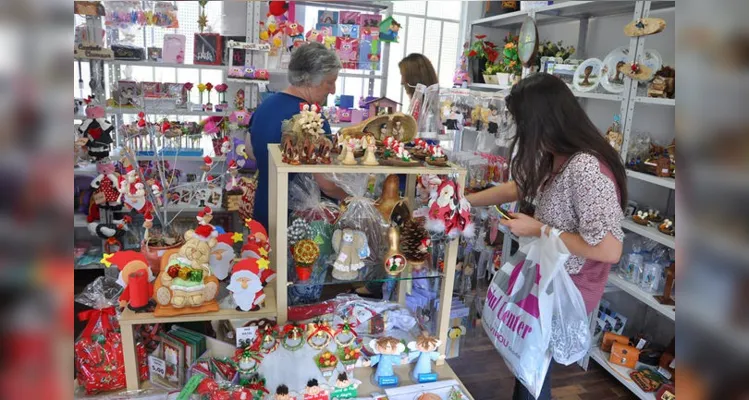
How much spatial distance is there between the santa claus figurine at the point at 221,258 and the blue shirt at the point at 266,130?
0.47m

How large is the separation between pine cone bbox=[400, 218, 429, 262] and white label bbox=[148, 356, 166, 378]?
2.58ft

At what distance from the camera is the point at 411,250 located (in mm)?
1573

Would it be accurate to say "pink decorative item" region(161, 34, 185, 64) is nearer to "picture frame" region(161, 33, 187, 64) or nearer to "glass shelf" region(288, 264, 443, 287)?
"picture frame" region(161, 33, 187, 64)

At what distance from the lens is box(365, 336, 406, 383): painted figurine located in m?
1.51

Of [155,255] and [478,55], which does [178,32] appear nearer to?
[478,55]

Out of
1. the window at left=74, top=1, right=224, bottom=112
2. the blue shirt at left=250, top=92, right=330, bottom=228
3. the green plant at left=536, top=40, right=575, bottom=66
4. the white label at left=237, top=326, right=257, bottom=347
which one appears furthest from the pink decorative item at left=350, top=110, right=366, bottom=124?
the white label at left=237, top=326, right=257, bottom=347

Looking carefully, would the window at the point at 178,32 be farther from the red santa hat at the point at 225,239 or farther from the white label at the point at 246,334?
the white label at the point at 246,334

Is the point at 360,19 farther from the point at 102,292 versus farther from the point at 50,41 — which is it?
the point at 50,41

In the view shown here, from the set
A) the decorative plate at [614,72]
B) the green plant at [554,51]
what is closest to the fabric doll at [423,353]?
the decorative plate at [614,72]

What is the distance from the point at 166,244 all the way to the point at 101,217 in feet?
7.49

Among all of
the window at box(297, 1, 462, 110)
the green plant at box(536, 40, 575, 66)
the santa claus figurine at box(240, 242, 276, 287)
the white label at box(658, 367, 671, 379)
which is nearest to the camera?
the santa claus figurine at box(240, 242, 276, 287)

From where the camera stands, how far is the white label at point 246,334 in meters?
1.45

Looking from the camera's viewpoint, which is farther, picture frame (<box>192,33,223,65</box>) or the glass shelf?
picture frame (<box>192,33,223,65</box>)

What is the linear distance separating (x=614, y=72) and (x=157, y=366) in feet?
8.91
